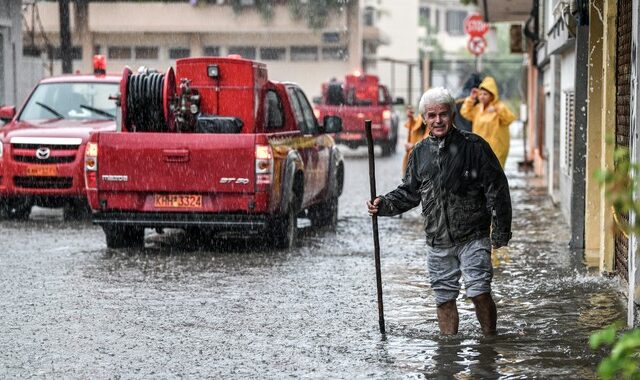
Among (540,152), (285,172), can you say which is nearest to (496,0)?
(540,152)

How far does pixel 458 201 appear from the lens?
885 centimetres

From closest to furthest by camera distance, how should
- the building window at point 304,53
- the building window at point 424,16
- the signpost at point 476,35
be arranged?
the signpost at point 476,35 → the building window at point 304,53 → the building window at point 424,16

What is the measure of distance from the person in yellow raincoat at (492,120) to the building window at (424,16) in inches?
2928

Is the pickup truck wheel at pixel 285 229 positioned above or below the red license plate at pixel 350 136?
above

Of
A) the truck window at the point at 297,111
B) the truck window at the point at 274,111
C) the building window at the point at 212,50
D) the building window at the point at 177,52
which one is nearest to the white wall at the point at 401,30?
the building window at the point at 212,50

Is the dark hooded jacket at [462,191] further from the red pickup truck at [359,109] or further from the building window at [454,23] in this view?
the building window at [454,23]

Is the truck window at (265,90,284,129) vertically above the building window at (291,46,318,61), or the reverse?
the building window at (291,46,318,61)

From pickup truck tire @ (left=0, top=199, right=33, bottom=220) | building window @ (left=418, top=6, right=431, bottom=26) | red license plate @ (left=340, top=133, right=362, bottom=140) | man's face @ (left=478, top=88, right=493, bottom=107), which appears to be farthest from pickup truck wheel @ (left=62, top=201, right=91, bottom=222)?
building window @ (left=418, top=6, right=431, bottom=26)

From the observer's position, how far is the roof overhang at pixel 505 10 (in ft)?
89.1

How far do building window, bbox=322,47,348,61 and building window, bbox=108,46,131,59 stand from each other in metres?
7.61

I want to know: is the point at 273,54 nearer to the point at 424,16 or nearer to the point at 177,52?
the point at 177,52

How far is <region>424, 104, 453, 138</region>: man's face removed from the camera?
8836 mm

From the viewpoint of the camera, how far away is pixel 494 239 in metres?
8.81

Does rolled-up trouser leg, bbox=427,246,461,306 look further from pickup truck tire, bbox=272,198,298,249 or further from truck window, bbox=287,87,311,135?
truck window, bbox=287,87,311,135
